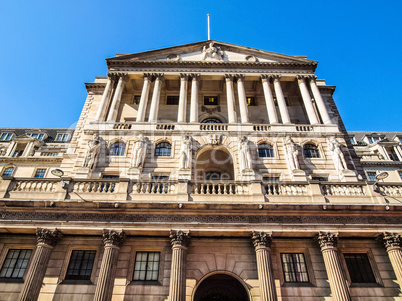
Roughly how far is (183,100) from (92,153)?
1052 centimetres

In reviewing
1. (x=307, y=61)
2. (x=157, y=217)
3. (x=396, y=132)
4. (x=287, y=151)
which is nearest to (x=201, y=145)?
(x=287, y=151)

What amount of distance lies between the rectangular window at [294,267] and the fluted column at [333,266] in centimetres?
152

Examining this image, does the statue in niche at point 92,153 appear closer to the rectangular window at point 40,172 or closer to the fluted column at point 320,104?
the fluted column at point 320,104

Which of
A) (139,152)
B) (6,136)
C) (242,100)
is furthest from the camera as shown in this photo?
(6,136)

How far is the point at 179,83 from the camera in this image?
104ft

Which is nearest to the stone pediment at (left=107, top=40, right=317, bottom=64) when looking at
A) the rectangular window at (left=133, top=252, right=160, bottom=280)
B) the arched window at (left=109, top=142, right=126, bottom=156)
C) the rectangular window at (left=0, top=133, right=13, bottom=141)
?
the arched window at (left=109, top=142, right=126, bottom=156)

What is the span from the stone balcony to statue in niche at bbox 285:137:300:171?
408 cm

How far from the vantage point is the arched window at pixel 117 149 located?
76.7 feet

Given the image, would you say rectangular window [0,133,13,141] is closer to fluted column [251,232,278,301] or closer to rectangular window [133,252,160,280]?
rectangular window [133,252,160,280]

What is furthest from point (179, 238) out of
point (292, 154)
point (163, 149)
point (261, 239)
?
point (292, 154)

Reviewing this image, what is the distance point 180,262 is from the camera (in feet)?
49.2

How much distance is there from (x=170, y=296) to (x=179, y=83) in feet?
77.0

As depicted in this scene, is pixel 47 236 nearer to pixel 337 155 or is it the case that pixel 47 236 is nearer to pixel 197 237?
pixel 197 237

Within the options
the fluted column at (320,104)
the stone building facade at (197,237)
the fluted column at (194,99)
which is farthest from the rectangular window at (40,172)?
the fluted column at (320,104)
